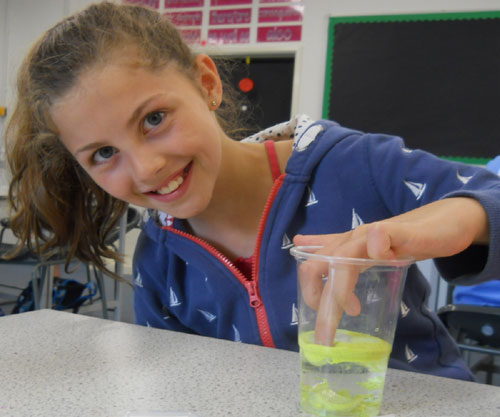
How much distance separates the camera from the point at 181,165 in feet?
2.72

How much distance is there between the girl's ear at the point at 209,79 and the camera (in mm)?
971

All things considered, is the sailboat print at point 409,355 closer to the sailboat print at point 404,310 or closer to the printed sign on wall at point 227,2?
the sailboat print at point 404,310

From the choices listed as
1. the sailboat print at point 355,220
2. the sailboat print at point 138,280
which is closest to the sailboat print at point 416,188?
the sailboat print at point 355,220

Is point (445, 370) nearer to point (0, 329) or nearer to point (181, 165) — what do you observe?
point (181, 165)

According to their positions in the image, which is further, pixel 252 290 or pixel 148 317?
pixel 148 317

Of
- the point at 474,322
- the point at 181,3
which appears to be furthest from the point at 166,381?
the point at 181,3

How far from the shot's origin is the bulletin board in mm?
3146

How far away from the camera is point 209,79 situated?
999 mm

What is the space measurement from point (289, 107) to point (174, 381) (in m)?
3.40

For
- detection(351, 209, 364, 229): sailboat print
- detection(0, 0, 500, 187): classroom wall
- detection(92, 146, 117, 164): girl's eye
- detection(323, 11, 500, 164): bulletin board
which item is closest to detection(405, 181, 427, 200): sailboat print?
detection(351, 209, 364, 229): sailboat print

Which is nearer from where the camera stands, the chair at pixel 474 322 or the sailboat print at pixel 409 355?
the sailboat print at pixel 409 355

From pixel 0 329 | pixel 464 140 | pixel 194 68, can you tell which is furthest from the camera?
pixel 464 140

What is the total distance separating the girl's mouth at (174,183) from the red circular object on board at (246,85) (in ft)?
10.2

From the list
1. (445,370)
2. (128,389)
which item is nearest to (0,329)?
(128,389)
